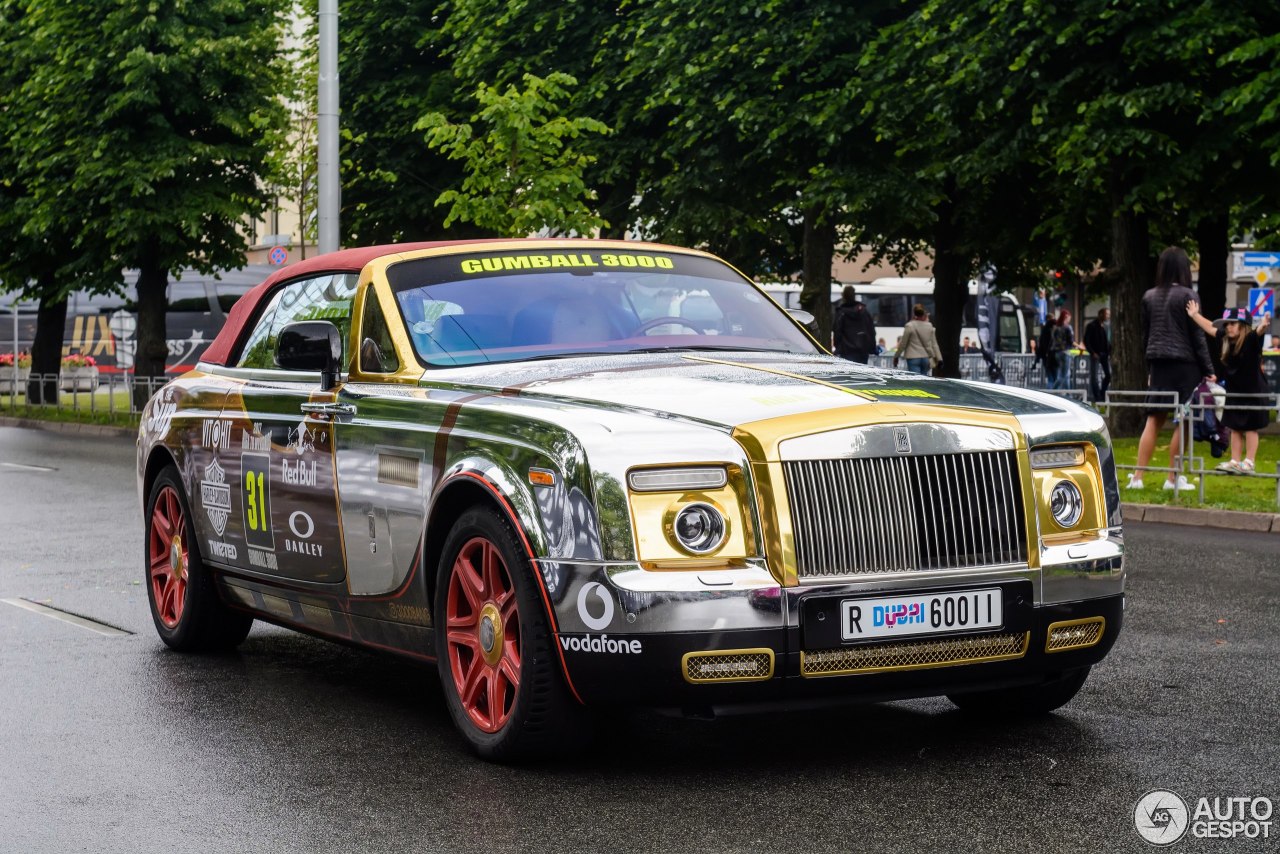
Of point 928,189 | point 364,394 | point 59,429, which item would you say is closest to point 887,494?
point 364,394

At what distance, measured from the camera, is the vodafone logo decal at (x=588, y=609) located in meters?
5.38

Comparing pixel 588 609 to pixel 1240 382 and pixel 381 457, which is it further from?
pixel 1240 382

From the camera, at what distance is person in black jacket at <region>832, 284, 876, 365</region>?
28984 millimetres

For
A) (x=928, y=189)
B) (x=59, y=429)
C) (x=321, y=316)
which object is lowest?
(x=59, y=429)

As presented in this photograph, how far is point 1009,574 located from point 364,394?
2.45 m

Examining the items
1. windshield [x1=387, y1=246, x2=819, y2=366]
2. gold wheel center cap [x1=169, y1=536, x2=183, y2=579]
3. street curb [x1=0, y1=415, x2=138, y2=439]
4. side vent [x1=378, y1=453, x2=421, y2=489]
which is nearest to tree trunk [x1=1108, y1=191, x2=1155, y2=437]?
street curb [x1=0, y1=415, x2=138, y2=439]

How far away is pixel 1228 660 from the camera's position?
25.6 feet

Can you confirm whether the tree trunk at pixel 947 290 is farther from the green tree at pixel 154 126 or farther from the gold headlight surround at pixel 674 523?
the gold headlight surround at pixel 674 523

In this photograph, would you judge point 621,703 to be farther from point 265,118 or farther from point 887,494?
point 265,118

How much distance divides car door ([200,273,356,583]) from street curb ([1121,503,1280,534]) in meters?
9.41

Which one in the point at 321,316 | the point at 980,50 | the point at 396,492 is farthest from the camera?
the point at 980,50

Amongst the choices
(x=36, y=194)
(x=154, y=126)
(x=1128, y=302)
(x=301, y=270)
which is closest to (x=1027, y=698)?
(x=301, y=270)

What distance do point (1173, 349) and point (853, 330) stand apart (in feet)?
41.8

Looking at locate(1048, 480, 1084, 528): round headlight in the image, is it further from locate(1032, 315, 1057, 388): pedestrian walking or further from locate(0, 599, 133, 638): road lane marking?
locate(1032, 315, 1057, 388): pedestrian walking
